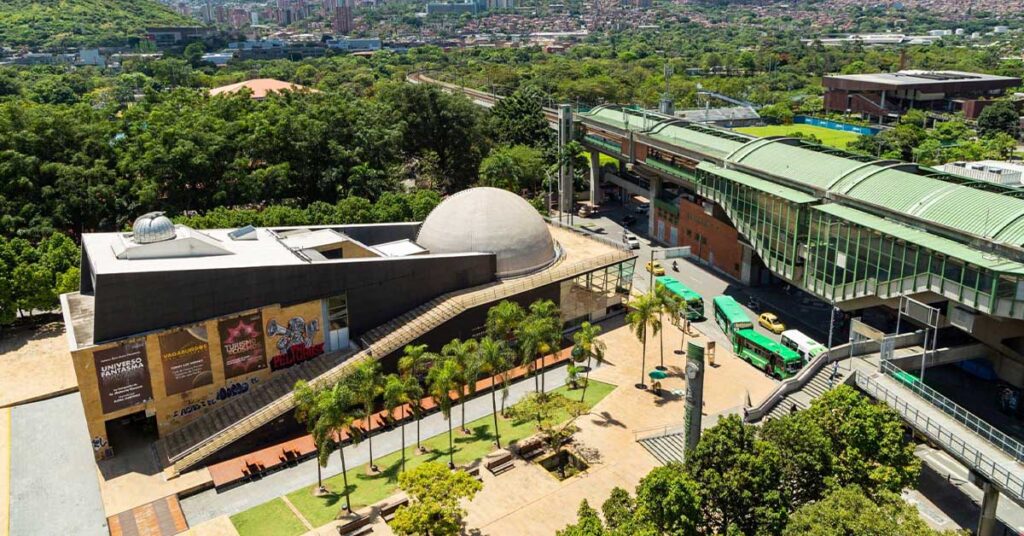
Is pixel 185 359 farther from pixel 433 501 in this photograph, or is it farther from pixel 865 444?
pixel 865 444

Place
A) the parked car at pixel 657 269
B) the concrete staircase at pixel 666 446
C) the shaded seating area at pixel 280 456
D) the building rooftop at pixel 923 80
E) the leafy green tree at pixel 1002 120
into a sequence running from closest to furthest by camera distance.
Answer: the shaded seating area at pixel 280 456 < the concrete staircase at pixel 666 446 < the parked car at pixel 657 269 < the leafy green tree at pixel 1002 120 < the building rooftop at pixel 923 80

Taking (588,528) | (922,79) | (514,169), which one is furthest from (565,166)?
(922,79)

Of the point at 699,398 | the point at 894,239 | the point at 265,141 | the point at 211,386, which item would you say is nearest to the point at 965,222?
the point at 894,239

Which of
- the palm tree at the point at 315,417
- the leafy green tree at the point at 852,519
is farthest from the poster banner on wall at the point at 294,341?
the leafy green tree at the point at 852,519

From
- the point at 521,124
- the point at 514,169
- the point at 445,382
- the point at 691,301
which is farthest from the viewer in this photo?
the point at 521,124

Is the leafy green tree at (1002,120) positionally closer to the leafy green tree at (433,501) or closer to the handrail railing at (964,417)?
the handrail railing at (964,417)

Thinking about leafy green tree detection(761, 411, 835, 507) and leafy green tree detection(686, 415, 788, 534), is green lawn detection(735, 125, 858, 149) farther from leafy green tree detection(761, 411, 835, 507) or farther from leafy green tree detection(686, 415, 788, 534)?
leafy green tree detection(686, 415, 788, 534)
